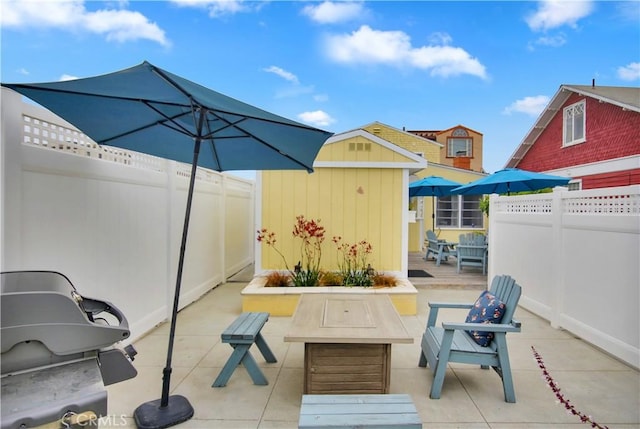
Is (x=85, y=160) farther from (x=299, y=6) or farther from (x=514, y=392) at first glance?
(x=299, y=6)

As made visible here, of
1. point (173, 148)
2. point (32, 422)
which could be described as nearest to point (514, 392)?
point (32, 422)

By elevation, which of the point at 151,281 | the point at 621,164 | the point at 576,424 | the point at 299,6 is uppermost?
the point at 299,6

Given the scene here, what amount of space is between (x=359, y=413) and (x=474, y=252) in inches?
259

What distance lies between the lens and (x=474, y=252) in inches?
297

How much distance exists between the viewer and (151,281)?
4176mm

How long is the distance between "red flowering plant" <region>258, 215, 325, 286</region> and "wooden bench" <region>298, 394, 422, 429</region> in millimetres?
3339

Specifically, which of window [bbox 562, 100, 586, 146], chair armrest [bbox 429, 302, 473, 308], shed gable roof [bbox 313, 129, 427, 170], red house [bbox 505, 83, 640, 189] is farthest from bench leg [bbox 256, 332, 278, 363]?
window [bbox 562, 100, 586, 146]

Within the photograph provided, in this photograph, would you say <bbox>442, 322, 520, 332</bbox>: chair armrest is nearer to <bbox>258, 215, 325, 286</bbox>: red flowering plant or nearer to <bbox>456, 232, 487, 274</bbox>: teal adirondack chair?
<bbox>258, 215, 325, 286</bbox>: red flowering plant

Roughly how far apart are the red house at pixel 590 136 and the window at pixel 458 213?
9.46 ft

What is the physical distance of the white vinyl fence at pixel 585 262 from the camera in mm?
3365

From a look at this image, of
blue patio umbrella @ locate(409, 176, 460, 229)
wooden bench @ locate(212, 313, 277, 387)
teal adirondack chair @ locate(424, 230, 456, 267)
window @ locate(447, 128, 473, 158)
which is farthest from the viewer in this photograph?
window @ locate(447, 128, 473, 158)

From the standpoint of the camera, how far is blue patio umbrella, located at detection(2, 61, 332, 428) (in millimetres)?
1991

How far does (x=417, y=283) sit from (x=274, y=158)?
4.31 meters

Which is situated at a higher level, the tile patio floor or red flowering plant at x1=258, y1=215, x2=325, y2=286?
red flowering plant at x1=258, y1=215, x2=325, y2=286
